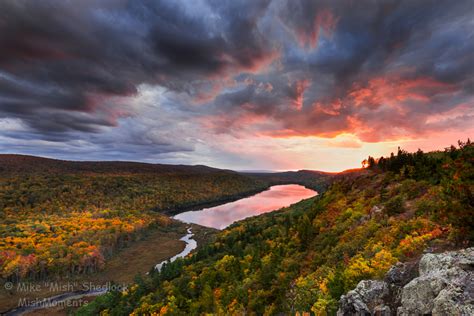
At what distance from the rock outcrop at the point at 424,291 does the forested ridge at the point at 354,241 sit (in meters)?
2.02

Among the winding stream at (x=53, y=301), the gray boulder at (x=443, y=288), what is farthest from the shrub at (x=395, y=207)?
the winding stream at (x=53, y=301)

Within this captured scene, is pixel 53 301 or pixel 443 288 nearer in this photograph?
pixel 443 288

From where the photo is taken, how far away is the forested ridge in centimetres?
1505

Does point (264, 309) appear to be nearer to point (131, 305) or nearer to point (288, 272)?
point (288, 272)

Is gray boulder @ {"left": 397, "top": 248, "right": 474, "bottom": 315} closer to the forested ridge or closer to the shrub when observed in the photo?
the forested ridge

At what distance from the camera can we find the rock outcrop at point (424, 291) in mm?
8594

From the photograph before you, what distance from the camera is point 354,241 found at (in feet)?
77.3

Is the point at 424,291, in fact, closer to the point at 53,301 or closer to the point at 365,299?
→ the point at 365,299

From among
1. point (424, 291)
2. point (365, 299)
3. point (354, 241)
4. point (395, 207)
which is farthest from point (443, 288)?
point (395, 207)

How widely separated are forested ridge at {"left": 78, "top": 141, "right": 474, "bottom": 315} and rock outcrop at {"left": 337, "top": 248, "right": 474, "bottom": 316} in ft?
6.64

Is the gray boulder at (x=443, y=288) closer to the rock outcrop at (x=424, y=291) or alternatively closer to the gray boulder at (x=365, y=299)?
the rock outcrop at (x=424, y=291)

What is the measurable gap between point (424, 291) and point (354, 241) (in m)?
14.5

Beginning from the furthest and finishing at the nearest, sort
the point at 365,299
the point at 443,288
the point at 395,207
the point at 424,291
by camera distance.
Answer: the point at 395,207, the point at 365,299, the point at 424,291, the point at 443,288

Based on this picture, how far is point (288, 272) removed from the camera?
97.4 ft
